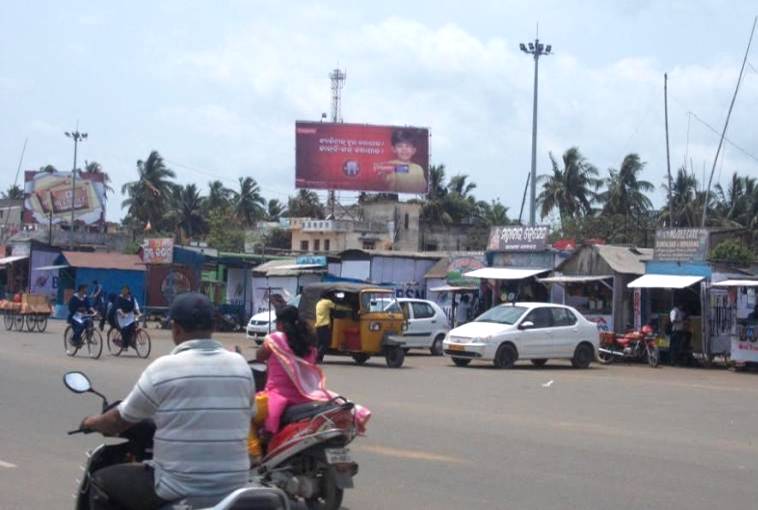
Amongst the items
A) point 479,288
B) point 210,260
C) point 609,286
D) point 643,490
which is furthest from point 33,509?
point 210,260

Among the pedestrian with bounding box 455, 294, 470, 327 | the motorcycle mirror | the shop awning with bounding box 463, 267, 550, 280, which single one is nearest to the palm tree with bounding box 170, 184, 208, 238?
the pedestrian with bounding box 455, 294, 470, 327

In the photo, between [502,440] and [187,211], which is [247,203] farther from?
[502,440]

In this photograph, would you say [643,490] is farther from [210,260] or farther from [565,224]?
[565,224]

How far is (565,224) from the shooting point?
2493 inches

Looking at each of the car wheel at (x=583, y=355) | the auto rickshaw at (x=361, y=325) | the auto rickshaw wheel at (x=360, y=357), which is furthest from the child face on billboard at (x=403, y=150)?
the auto rickshaw at (x=361, y=325)

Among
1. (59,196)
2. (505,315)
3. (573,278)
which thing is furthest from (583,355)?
(59,196)

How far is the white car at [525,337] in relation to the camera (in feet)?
81.5

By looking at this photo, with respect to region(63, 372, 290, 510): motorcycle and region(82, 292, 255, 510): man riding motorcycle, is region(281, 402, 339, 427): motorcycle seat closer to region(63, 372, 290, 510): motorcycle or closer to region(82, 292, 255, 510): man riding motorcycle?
region(63, 372, 290, 510): motorcycle

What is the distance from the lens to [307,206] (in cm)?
7925

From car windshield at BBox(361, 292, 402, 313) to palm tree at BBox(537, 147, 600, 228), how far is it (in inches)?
1683

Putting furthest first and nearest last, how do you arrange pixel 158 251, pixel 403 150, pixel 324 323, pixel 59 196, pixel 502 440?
pixel 59 196, pixel 403 150, pixel 158 251, pixel 324 323, pixel 502 440

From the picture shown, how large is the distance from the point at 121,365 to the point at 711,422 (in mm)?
12103

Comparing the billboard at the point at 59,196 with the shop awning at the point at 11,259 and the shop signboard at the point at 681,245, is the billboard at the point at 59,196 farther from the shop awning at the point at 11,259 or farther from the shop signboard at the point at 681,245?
the shop signboard at the point at 681,245

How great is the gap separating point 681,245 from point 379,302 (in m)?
9.65
